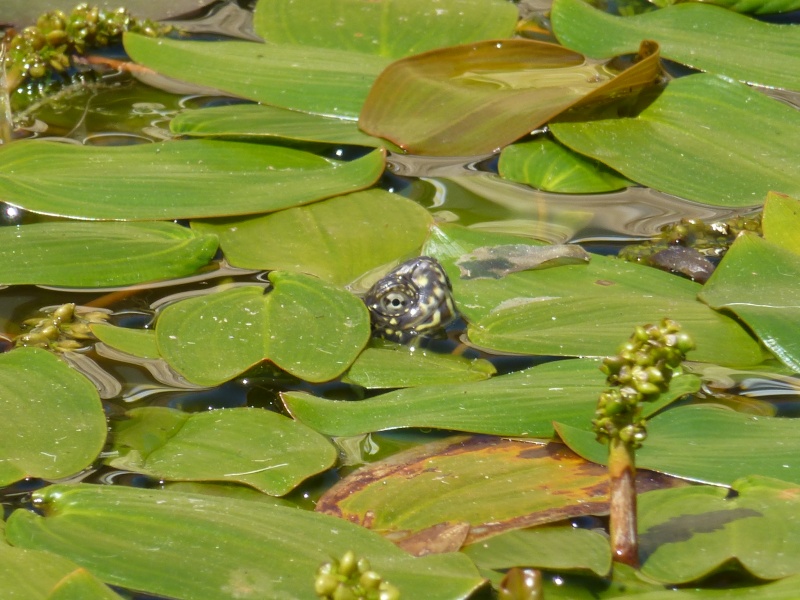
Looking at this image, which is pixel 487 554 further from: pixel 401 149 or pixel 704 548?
pixel 401 149

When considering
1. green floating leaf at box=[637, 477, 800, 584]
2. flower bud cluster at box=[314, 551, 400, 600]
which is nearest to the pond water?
green floating leaf at box=[637, 477, 800, 584]

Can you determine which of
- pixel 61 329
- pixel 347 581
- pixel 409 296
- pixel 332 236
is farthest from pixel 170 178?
pixel 347 581

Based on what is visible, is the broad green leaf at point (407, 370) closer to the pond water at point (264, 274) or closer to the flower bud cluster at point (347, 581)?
the pond water at point (264, 274)

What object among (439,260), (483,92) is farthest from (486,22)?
(439,260)

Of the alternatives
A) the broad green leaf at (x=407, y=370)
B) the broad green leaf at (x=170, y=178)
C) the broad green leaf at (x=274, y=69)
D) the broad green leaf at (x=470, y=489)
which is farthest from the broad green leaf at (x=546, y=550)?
the broad green leaf at (x=274, y=69)

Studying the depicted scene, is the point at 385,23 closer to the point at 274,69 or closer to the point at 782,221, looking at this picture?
the point at 274,69

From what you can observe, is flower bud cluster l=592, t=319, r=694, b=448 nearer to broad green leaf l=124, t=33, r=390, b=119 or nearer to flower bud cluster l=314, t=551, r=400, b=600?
flower bud cluster l=314, t=551, r=400, b=600
